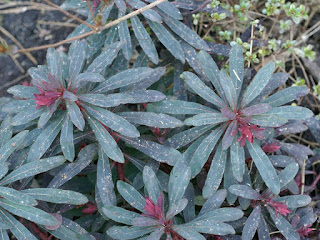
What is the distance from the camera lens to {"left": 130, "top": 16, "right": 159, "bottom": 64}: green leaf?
2.01m

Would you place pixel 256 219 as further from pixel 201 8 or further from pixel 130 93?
pixel 201 8

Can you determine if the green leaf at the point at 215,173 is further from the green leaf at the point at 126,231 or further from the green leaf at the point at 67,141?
the green leaf at the point at 67,141

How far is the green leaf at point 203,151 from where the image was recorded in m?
1.77

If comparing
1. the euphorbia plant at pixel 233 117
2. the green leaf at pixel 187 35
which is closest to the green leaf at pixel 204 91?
the euphorbia plant at pixel 233 117

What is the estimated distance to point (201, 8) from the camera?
7.10 feet

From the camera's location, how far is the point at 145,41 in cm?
203

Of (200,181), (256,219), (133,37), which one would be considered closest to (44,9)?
(133,37)

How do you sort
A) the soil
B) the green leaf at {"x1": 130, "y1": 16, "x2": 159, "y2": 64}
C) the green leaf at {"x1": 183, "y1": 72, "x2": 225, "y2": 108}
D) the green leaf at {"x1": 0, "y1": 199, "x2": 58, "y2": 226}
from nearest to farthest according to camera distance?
the green leaf at {"x1": 0, "y1": 199, "x2": 58, "y2": 226} → the green leaf at {"x1": 183, "y1": 72, "x2": 225, "y2": 108} → the green leaf at {"x1": 130, "y1": 16, "x2": 159, "y2": 64} → the soil

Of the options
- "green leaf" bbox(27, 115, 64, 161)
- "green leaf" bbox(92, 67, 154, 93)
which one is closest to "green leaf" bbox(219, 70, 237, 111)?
"green leaf" bbox(92, 67, 154, 93)

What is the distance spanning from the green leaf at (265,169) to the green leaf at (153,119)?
14.7 inches

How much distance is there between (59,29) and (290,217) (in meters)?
2.29

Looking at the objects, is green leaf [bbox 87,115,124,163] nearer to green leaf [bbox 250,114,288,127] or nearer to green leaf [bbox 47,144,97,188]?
green leaf [bbox 47,144,97,188]

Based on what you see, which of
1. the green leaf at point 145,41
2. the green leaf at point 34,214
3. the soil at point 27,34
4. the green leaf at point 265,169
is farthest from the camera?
the soil at point 27,34

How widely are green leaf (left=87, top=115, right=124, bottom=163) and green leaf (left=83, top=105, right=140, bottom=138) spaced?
0.04 meters
